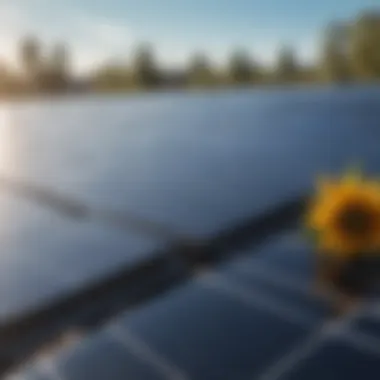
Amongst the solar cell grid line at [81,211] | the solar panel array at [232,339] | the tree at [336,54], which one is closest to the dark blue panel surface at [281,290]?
the solar panel array at [232,339]

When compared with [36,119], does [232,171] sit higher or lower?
higher

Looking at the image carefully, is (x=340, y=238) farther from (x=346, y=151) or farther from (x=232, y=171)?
(x=346, y=151)

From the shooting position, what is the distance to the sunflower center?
3.90ft

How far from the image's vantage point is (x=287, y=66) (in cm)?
1809

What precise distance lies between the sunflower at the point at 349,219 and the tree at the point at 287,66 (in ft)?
50.9

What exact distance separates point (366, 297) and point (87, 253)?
1.81 feet

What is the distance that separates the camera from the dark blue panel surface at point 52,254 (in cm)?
111

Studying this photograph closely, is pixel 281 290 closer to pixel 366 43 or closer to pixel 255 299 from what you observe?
pixel 255 299

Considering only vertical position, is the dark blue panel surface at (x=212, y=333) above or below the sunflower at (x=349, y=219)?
below

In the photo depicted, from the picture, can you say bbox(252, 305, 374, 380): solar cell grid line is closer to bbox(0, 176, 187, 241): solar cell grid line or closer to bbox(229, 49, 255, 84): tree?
bbox(0, 176, 187, 241): solar cell grid line

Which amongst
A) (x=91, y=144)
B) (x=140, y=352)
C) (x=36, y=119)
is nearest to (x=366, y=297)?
(x=140, y=352)

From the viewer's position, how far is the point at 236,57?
57.4 feet

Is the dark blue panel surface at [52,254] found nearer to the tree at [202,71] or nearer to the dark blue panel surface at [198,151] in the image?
the dark blue panel surface at [198,151]

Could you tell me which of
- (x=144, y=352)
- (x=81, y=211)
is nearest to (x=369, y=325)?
(x=144, y=352)
